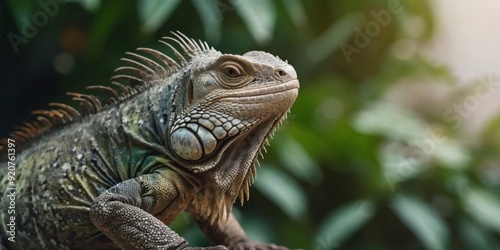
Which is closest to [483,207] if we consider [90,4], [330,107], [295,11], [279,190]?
[330,107]

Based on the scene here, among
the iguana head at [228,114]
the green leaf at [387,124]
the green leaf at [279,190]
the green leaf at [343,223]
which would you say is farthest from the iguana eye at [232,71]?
the green leaf at [387,124]

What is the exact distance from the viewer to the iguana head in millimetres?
2596

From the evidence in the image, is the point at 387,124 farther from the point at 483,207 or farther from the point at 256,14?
the point at 256,14

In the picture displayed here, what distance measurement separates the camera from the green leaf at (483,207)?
622 cm

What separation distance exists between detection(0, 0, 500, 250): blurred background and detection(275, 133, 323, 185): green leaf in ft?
0.04

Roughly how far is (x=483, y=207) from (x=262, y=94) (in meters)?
4.42

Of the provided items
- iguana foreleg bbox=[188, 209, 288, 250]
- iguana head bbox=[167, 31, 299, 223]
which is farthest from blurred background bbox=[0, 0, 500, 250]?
iguana head bbox=[167, 31, 299, 223]

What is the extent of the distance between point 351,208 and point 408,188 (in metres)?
0.67

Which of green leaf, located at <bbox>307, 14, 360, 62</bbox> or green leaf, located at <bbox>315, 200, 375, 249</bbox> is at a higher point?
green leaf, located at <bbox>307, 14, 360, 62</bbox>

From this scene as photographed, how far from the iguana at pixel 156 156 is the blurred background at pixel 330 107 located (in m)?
1.82

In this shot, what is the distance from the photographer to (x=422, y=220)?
5.97 m

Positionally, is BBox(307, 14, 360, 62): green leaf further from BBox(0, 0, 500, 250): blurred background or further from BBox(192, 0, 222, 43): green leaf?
BBox(192, 0, 222, 43): green leaf

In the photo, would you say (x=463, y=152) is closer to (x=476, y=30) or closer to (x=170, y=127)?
(x=476, y=30)

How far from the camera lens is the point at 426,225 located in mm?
5938
